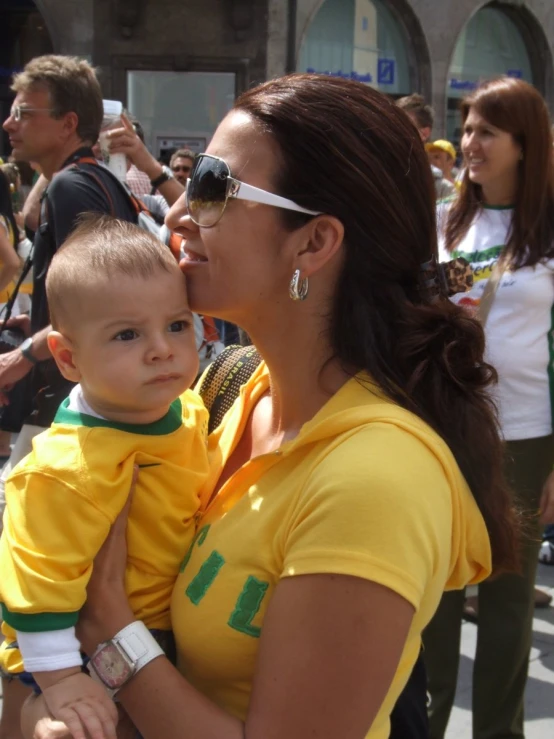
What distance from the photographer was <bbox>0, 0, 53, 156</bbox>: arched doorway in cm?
1348

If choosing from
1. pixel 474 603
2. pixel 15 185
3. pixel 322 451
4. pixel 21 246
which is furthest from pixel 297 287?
pixel 15 185

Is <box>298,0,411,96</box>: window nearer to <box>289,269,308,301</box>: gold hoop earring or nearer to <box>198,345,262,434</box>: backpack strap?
<box>198,345,262,434</box>: backpack strap

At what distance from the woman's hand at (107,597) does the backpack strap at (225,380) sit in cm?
42

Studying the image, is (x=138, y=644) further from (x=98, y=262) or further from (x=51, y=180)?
(x=51, y=180)

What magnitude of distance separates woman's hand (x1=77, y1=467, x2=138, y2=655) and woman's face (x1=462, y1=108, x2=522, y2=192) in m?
2.24

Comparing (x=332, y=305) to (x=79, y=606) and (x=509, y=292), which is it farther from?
(x=509, y=292)

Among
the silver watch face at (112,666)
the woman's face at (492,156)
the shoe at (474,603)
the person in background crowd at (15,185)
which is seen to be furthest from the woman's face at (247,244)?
the person in background crowd at (15,185)

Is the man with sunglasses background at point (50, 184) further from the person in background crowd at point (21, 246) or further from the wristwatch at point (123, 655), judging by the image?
the person in background crowd at point (21, 246)

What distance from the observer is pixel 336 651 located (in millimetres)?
1216

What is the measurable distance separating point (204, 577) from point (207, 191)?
68cm

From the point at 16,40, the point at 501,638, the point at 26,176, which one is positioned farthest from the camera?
the point at 16,40

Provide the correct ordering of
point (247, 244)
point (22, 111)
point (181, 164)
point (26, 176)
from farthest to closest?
point (26, 176) → point (181, 164) → point (22, 111) → point (247, 244)

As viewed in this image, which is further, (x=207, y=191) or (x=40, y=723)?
(x=207, y=191)

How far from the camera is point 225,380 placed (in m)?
1.94
